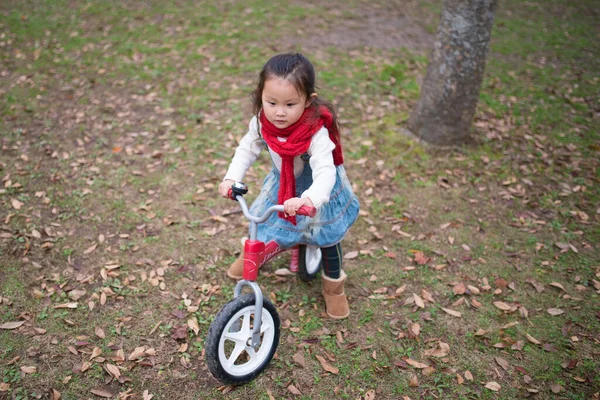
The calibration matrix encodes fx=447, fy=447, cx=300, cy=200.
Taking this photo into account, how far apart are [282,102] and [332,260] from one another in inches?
56.0

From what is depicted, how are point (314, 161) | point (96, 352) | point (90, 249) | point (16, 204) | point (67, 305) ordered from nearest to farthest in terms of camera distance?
1. point (314, 161)
2. point (96, 352)
3. point (67, 305)
4. point (90, 249)
5. point (16, 204)

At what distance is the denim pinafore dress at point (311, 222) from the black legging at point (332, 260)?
15 centimetres

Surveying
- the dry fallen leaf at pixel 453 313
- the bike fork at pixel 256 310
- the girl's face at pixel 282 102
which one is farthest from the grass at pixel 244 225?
the girl's face at pixel 282 102

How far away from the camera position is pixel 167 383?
319 centimetres

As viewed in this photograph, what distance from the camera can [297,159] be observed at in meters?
3.15

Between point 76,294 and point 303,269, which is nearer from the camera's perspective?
point 76,294

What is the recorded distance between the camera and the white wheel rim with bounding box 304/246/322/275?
392cm

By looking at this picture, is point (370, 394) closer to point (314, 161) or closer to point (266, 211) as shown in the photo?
point (266, 211)

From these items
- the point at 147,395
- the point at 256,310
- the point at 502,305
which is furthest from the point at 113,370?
the point at 502,305

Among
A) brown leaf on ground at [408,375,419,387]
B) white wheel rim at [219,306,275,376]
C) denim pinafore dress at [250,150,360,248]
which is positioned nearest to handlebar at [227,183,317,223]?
denim pinafore dress at [250,150,360,248]

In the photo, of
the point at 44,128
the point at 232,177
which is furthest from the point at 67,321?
the point at 44,128

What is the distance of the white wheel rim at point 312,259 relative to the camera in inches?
154

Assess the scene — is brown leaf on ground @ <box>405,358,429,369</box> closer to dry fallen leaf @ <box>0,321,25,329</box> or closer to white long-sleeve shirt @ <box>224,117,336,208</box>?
white long-sleeve shirt @ <box>224,117,336,208</box>

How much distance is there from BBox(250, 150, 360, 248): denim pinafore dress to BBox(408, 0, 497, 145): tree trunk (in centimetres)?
291
